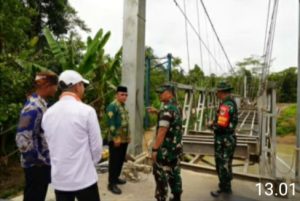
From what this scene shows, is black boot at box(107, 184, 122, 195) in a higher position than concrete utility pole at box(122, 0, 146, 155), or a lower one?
lower

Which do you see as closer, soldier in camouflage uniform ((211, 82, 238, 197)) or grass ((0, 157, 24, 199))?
soldier in camouflage uniform ((211, 82, 238, 197))

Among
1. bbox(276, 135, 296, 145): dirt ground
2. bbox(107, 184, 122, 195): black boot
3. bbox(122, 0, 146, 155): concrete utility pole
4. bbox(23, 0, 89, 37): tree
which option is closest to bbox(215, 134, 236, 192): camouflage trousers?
bbox(107, 184, 122, 195): black boot

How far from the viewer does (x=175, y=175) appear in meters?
3.12

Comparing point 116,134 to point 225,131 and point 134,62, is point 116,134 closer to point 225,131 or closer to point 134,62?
point 225,131

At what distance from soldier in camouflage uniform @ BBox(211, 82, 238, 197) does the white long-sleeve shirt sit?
2019mm

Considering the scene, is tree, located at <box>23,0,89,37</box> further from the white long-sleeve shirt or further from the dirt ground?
the dirt ground

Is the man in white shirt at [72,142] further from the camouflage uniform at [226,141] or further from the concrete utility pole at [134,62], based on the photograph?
the concrete utility pole at [134,62]

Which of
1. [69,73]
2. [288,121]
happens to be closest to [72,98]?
[69,73]

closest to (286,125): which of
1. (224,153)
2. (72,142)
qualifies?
(224,153)

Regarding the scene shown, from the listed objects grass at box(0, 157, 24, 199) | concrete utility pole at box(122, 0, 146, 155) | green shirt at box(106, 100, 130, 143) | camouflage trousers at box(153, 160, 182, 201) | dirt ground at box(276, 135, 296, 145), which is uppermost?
concrete utility pole at box(122, 0, 146, 155)

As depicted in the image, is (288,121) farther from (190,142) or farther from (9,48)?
(9,48)

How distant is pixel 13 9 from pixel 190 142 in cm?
375

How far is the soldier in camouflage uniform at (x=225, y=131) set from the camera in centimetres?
356

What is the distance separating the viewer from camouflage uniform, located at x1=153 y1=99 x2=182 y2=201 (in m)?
2.97
